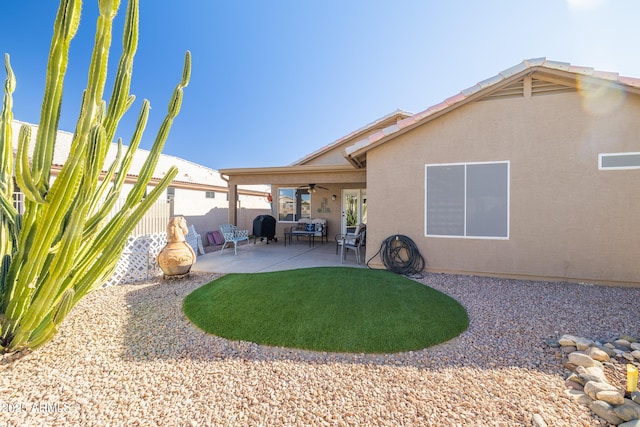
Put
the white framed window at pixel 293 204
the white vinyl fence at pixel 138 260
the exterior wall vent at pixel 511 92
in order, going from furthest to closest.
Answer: the white framed window at pixel 293 204
the exterior wall vent at pixel 511 92
the white vinyl fence at pixel 138 260

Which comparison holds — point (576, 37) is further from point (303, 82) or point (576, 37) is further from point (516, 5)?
point (303, 82)

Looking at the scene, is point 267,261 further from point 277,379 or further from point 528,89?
point 528,89

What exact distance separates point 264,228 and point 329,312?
333 inches

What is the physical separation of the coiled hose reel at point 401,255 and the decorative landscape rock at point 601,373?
10.9ft

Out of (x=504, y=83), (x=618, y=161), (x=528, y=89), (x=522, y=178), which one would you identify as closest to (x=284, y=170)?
(x=504, y=83)

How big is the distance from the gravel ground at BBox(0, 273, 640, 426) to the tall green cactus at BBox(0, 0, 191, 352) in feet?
2.26

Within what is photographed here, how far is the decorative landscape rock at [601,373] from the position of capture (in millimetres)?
2154

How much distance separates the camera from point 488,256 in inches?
248

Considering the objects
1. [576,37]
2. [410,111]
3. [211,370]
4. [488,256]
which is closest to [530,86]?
[576,37]

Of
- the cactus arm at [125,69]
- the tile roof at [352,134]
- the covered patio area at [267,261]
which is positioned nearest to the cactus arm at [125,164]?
the cactus arm at [125,69]

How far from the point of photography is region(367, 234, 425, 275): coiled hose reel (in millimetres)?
6637

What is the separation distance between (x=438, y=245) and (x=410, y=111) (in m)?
7.15

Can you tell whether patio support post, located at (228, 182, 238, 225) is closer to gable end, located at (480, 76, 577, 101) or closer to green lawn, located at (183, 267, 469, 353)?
green lawn, located at (183, 267, 469, 353)

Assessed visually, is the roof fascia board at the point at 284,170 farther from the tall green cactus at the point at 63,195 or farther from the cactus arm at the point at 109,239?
the cactus arm at the point at 109,239
